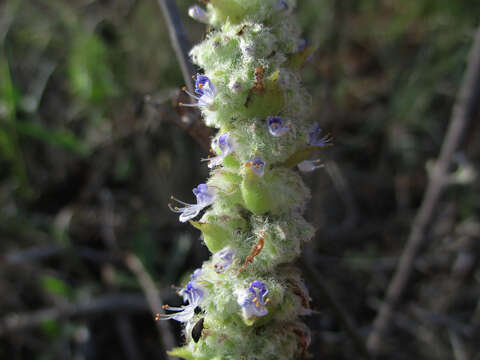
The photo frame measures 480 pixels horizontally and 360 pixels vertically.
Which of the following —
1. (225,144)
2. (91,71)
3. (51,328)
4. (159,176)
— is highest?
(91,71)

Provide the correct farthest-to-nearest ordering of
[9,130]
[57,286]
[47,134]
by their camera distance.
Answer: [9,130], [47,134], [57,286]

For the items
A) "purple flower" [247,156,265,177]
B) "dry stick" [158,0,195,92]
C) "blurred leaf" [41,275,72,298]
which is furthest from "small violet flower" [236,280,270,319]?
"blurred leaf" [41,275,72,298]

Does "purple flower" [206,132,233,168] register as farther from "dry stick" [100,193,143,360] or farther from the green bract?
"dry stick" [100,193,143,360]

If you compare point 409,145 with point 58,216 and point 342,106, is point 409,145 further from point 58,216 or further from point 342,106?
point 58,216

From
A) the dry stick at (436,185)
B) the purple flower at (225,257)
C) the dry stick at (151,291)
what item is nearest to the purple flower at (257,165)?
the purple flower at (225,257)

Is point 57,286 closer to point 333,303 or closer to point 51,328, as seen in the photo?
point 51,328

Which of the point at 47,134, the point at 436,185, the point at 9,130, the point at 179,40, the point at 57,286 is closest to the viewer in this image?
the point at 179,40

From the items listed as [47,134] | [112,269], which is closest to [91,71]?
[47,134]

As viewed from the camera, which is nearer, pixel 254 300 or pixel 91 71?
pixel 254 300

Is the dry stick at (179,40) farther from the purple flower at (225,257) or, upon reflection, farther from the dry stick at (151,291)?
the dry stick at (151,291)
